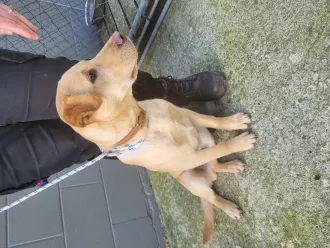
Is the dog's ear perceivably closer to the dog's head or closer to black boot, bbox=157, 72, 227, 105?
the dog's head

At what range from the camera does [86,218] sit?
3.11 m

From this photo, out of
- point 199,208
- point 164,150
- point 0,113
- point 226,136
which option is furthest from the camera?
point 199,208

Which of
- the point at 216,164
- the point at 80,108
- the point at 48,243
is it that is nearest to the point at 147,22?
the point at 216,164

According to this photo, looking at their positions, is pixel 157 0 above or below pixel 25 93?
above

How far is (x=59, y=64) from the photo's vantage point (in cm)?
199

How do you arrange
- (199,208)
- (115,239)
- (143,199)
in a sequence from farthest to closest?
(143,199), (115,239), (199,208)

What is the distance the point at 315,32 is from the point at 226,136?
1.01 meters

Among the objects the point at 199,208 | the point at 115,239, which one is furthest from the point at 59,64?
the point at 115,239

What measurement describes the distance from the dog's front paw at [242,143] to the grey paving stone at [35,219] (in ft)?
6.12

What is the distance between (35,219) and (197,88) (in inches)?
75.7

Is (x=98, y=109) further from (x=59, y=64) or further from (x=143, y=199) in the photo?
(x=143, y=199)

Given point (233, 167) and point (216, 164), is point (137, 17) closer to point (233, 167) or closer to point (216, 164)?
point (216, 164)

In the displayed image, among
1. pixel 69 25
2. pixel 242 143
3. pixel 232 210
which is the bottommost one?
pixel 69 25

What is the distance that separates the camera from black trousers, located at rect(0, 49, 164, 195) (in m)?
1.81
